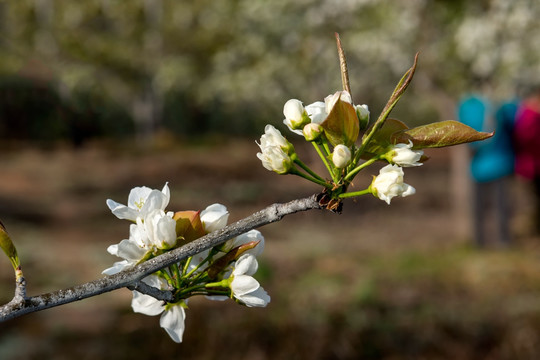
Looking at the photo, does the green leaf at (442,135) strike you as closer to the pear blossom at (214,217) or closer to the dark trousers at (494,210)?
the pear blossom at (214,217)

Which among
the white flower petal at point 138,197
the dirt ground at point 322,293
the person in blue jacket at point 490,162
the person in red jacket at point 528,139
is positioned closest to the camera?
the white flower petal at point 138,197

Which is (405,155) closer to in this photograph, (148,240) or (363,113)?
(363,113)

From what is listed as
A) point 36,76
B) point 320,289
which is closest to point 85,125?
point 36,76

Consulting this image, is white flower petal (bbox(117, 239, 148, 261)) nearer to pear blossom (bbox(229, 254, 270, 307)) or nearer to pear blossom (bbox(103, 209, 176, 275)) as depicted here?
pear blossom (bbox(103, 209, 176, 275))

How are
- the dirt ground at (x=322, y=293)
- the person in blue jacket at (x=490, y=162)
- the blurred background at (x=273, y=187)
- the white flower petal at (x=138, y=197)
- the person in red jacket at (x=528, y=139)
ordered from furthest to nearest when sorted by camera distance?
the person in red jacket at (x=528, y=139)
the person in blue jacket at (x=490, y=162)
the blurred background at (x=273, y=187)
the dirt ground at (x=322, y=293)
the white flower petal at (x=138, y=197)

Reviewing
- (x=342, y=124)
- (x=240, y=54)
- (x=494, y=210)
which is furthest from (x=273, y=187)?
(x=342, y=124)

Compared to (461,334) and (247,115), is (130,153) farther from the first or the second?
(461,334)

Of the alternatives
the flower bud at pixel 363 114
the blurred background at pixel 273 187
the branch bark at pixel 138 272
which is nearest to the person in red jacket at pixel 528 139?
the blurred background at pixel 273 187
